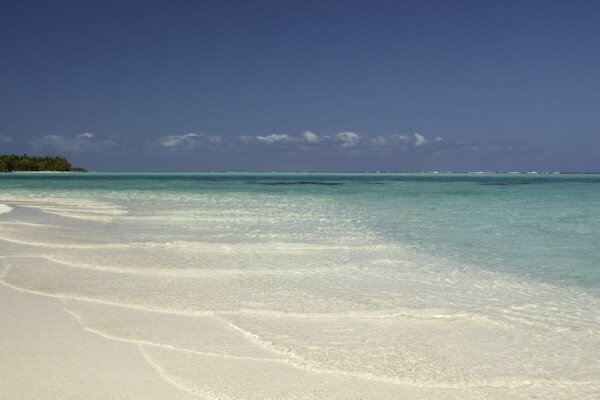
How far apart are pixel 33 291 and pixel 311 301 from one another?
264cm

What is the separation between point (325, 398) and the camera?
2.95m

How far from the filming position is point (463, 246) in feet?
31.8

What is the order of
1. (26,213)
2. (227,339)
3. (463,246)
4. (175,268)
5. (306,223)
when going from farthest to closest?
(26,213) < (306,223) < (463,246) < (175,268) < (227,339)

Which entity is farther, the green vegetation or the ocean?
the green vegetation

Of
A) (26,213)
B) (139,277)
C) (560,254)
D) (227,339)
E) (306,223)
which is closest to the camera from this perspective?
(227,339)

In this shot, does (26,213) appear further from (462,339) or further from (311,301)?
(462,339)

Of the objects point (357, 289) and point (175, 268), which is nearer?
point (357, 289)

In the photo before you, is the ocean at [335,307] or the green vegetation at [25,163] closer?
the ocean at [335,307]

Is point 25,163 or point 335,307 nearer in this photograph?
point 335,307

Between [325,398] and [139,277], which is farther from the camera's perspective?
[139,277]

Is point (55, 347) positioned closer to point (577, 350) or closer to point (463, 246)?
point (577, 350)

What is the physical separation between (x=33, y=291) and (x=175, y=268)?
73.2 inches

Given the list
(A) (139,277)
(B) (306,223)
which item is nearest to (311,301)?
(A) (139,277)

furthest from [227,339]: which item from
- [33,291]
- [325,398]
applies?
[33,291]
